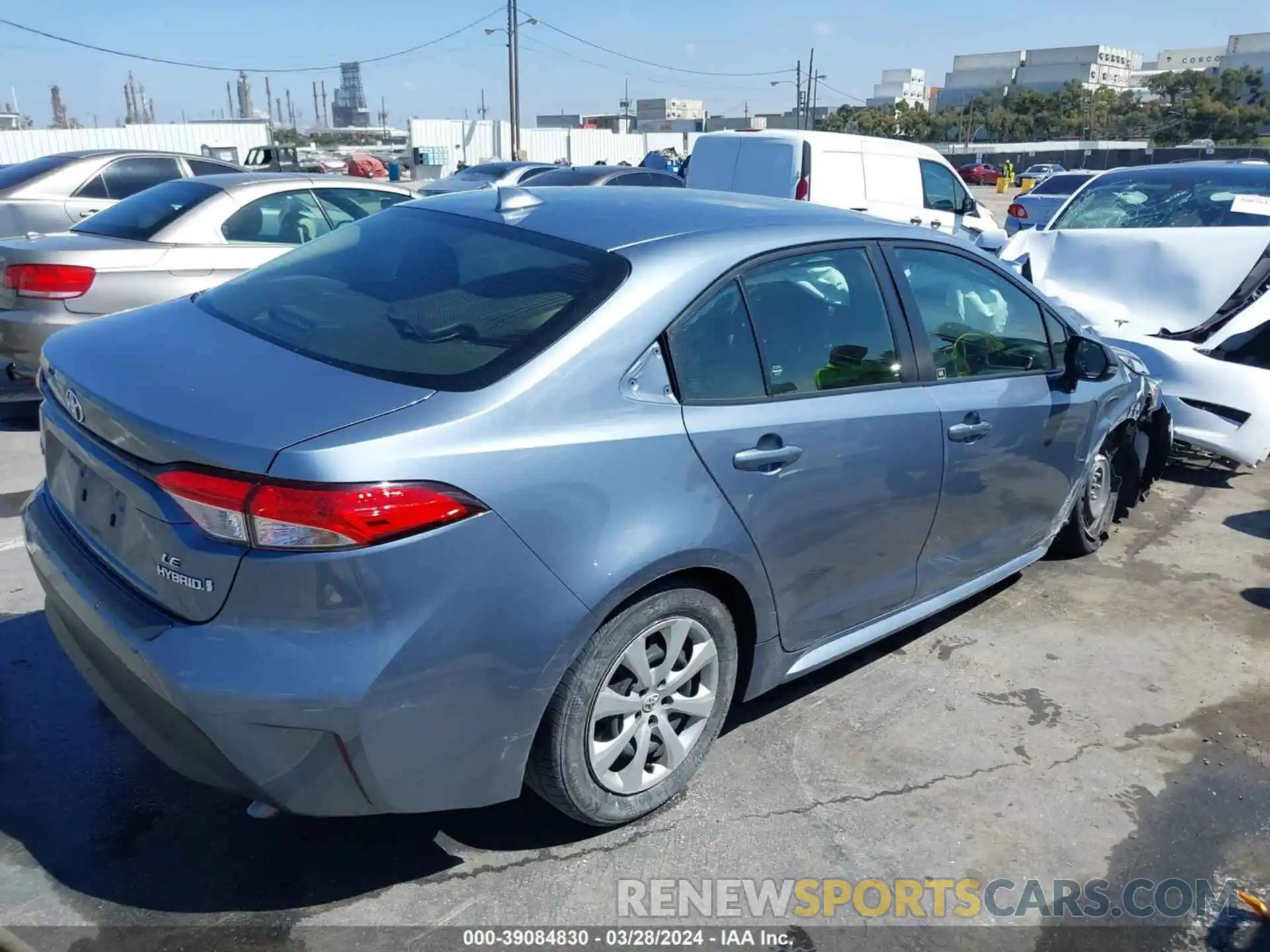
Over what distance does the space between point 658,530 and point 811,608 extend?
0.82m

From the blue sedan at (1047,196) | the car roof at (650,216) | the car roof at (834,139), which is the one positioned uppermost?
the car roof at (834,139)

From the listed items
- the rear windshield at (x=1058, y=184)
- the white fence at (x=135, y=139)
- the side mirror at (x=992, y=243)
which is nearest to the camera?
the side mirror at (x=992, y=243)

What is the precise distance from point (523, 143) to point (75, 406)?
173ft

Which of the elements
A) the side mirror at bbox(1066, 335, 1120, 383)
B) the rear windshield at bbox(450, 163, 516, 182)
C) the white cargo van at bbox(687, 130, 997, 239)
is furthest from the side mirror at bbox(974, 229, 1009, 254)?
the rear windshield at bbox(450, 163, 516, 182)

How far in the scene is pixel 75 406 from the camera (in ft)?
8.53

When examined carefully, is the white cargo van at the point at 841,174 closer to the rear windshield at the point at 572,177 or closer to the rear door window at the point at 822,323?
the rear windshield at the point at 572,177

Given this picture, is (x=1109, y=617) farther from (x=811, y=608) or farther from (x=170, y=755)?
(x=170, y=755)

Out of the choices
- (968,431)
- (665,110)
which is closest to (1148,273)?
(968,431)

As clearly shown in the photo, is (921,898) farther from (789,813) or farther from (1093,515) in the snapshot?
(1093,515)

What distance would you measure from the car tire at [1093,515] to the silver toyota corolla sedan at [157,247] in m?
4.07

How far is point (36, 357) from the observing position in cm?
593

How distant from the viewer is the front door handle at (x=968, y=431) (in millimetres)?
3429

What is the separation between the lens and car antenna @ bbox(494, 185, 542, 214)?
→ 10.6 ft

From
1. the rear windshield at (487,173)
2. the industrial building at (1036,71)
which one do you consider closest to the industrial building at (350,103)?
the industrial building at (1036,71)
